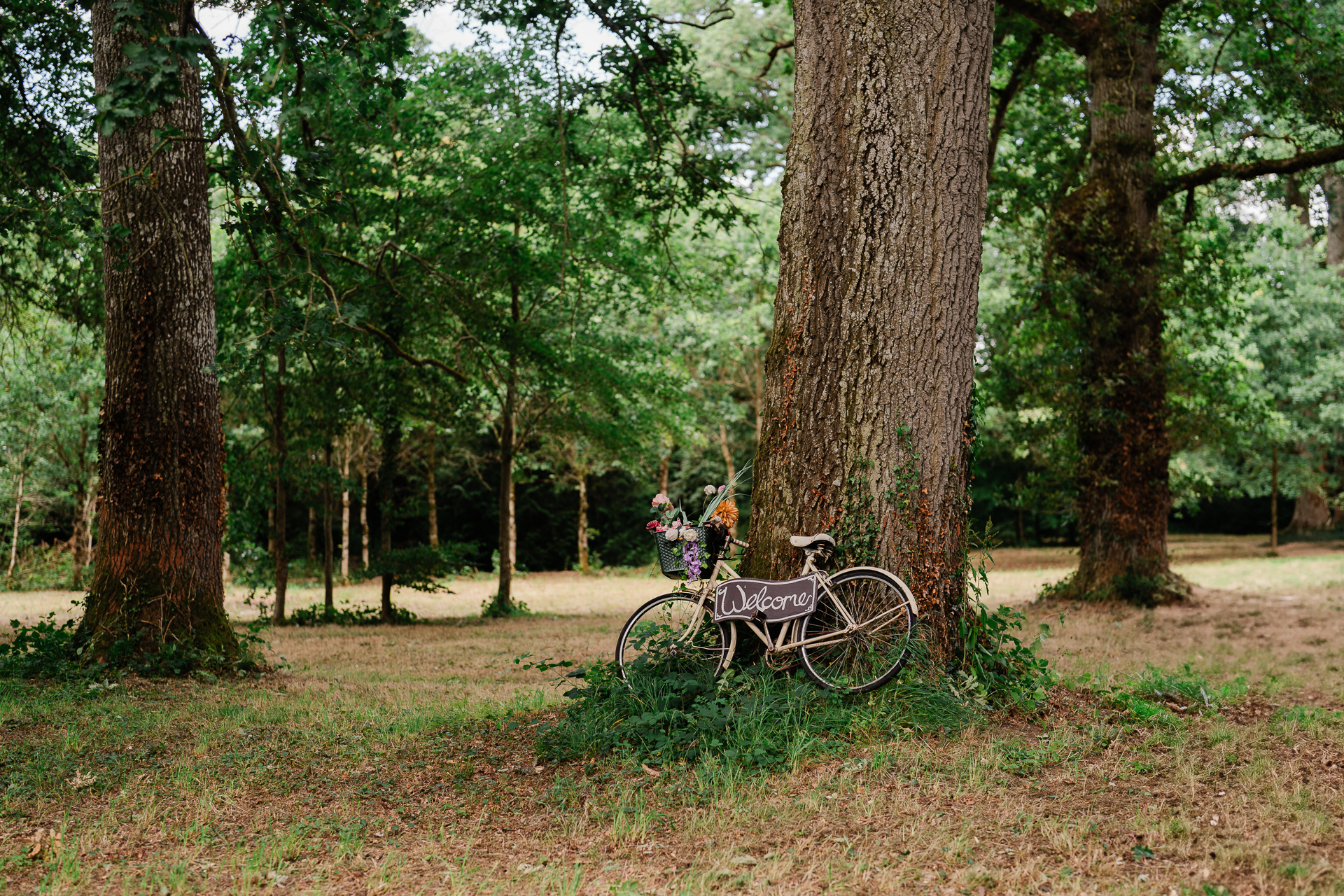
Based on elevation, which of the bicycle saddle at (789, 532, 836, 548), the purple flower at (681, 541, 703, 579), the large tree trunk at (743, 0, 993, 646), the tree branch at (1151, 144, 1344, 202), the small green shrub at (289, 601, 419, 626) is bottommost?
the small green shrub at (289, 601, 419, 626)

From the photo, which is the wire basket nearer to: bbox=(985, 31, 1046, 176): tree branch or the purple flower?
the purple flower

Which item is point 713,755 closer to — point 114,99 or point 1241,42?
point 114,99

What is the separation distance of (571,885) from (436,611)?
1489 cm

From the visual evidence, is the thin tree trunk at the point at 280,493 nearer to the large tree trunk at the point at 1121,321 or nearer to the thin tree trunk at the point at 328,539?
the thin tree trunk at the point at 328,539

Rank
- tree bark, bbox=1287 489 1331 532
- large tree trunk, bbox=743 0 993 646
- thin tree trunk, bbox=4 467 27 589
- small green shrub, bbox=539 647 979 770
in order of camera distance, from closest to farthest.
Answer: small green shrub, bbox=539 647 979 770 → large tree trunk, bbox=743 0 993 646 → thin tree trunk, bbox=4 467 27 589 → tree bark, bbox=1287 489 1331 532

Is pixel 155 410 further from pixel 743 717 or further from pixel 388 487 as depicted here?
pixel 388 487

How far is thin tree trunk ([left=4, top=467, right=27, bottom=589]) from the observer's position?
67.7 ft

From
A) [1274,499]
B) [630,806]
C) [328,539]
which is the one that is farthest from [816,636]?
[1274,499]

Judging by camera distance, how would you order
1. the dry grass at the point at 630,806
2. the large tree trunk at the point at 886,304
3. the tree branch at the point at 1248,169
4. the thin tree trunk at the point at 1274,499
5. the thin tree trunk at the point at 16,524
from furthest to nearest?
the thin tree trunk at the point at 1274,499 < the thin tree trunk at the point at 16,524 < the tree branch at the point at 1248,169 < the large tree trunk at the point at 886,304 < the dry grass at the point at 630,806

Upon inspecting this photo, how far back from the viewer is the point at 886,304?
5.17 m

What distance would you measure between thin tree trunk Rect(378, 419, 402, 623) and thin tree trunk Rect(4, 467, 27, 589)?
1118cm

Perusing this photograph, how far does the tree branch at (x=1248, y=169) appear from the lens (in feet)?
36.2

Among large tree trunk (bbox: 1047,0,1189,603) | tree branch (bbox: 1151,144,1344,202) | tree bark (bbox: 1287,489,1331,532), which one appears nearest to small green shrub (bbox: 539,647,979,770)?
large tree trunk (bbox: 1047,0,1189,603)

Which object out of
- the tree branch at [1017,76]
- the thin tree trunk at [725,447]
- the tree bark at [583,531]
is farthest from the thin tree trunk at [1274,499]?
the tree bark at [583,531]
